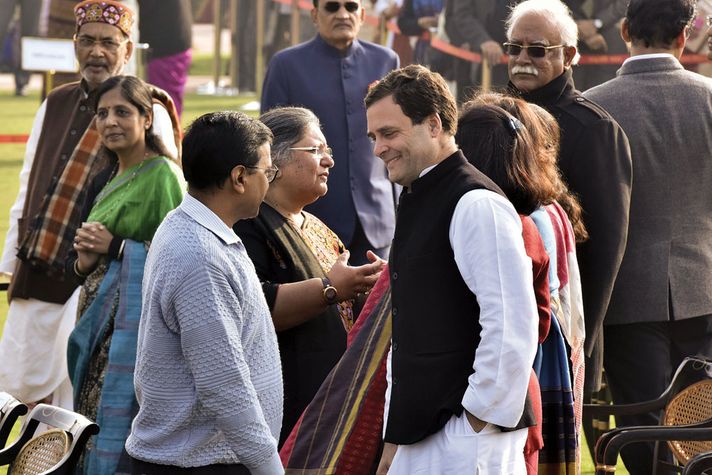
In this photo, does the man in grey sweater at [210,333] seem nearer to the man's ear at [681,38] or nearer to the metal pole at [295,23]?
the man's ear at [681,38]

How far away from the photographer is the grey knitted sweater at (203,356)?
10.2ft

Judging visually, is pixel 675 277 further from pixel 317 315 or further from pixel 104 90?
pixel 104 90

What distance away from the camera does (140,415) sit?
10.7 ft

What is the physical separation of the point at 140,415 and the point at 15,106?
1586 centimetres

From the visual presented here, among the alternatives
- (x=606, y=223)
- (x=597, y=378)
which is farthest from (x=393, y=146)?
(x=597, y=378)

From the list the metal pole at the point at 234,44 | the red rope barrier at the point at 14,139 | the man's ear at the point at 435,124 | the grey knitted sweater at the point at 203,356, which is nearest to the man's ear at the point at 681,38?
the man's ear at the point at 435,124

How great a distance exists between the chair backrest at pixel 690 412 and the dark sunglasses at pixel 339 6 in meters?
2.52

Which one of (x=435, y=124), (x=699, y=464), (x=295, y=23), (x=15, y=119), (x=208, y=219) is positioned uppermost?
(x=435, y=124)

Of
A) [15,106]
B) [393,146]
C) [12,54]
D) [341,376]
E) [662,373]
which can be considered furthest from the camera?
[12,54]

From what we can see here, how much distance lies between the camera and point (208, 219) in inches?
126

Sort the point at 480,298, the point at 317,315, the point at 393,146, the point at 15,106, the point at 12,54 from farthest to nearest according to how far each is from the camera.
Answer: the point at 12,54, the point at 15,106, the point at 317,315, the point at 393,146, the point at 480,298

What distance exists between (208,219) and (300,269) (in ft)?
3.24

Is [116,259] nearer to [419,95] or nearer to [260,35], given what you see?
[419,95]

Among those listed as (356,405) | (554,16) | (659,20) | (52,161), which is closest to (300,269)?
(356,405)
